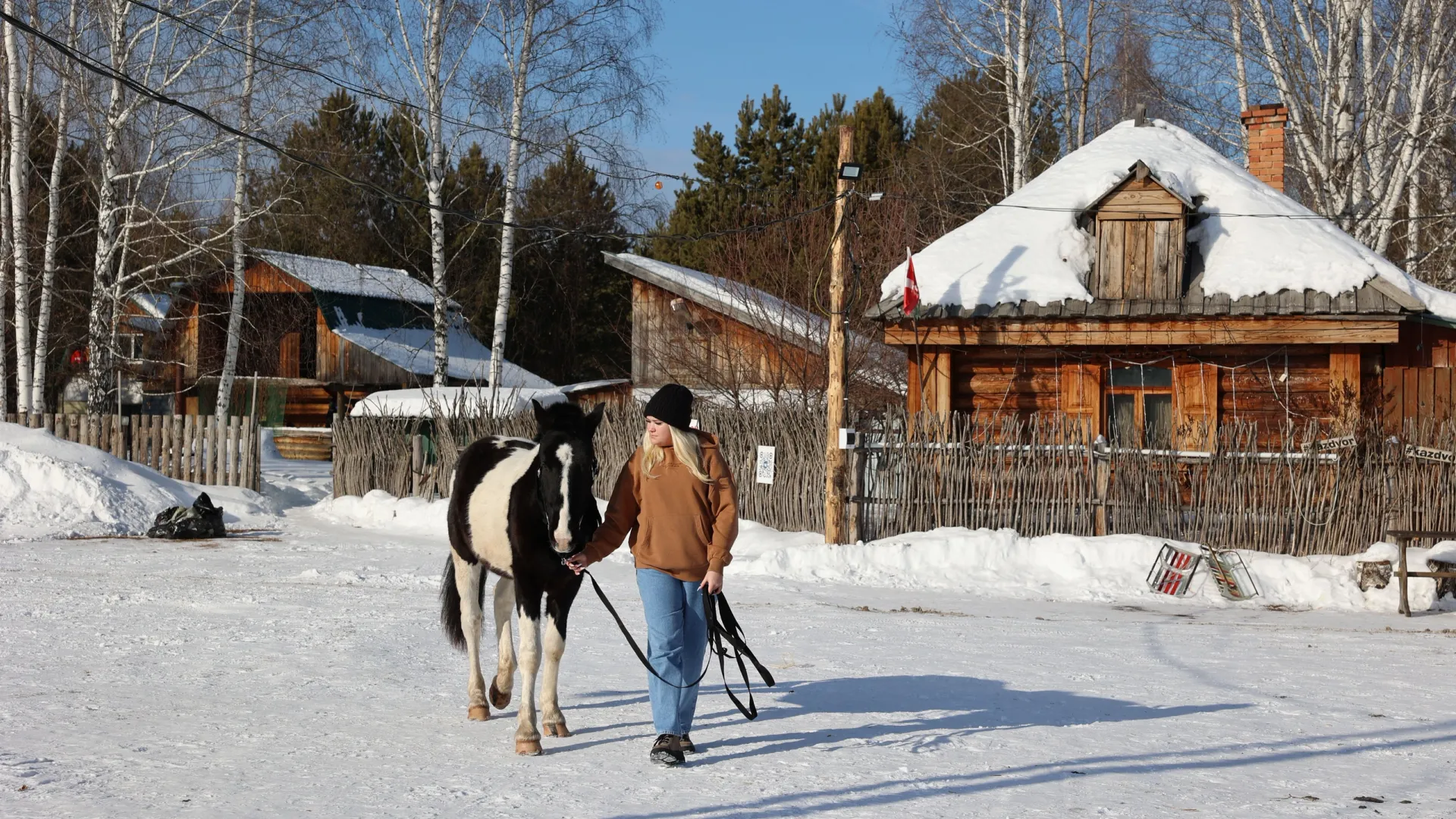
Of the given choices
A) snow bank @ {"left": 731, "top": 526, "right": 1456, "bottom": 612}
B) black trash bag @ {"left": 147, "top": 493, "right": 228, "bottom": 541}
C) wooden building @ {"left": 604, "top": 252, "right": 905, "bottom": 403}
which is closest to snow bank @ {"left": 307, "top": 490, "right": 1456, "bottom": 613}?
snow bank @ {"left": 731, "top": 526, "right": 1456, "bottom": 612}

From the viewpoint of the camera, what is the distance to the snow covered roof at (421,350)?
40438mm

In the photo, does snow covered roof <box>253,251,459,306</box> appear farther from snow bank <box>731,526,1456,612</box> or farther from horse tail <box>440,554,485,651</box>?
horse tail <box>440,554,485,651</box>

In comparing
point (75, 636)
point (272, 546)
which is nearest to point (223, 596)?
point (75, 636)

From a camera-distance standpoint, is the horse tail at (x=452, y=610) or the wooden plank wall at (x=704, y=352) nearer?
the horse tail at (x=452, y=610)

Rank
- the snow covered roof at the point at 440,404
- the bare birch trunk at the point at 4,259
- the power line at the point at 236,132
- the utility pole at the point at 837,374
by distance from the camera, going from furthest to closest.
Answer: the bare birch trunk at the point at 4,259 → the snow covered roof at the point at 440,404 → the utility pole at the point at 837,374 → the power line at the point at 236,132

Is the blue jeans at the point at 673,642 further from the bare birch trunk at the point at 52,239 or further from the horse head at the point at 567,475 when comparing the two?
the bare birch trunk at the point at 52,239

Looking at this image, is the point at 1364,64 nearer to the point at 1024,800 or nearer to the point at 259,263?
the point at 1024,800

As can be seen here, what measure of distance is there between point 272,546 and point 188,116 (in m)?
11.0

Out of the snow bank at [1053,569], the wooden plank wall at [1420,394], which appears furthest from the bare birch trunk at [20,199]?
the wooden plank wall at [1420,394]

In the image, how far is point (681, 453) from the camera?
6.20m

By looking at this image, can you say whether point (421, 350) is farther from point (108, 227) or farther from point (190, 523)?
point (190, 523)

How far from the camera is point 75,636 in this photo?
8.96 metres

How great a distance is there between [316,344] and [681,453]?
3845 centimetres

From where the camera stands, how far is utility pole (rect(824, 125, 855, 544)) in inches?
626
